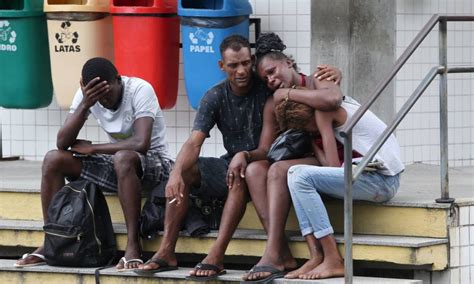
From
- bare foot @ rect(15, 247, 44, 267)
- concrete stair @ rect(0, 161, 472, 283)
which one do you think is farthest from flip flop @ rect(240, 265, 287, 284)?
bare foot @ rect(15, 247, 44, 267)

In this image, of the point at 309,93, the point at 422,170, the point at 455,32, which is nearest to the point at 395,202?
the point at 309,93

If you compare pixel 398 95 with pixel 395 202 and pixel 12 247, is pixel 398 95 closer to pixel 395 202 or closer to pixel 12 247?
pixel 395 202

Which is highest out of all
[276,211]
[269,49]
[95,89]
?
[269,49]

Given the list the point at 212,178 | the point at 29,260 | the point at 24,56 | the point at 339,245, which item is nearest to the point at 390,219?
the point at 339,245

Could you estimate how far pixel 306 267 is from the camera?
8234mm

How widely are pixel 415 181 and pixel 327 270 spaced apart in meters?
1.77

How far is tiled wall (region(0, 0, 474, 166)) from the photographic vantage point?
10578mm

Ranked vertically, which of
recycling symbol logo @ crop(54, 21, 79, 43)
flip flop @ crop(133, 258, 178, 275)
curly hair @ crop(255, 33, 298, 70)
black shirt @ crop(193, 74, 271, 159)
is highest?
recycling symbol logo @ crop(54, 21, 79, 43)

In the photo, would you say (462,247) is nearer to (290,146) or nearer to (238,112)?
(290,146)

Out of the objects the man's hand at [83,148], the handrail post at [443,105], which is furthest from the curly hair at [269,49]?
the man's hand at [83,148]

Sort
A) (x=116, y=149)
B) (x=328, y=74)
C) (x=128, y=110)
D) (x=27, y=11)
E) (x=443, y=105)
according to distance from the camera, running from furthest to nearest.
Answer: (x=27, y=11), (x=128, y=110), (x=116, y=149), (x=328, y=74), (x=443, y=105)

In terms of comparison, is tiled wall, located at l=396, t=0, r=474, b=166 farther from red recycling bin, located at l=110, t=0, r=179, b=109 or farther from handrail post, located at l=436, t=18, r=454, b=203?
handrail post, located at l=436, t=18, r=454, b=203

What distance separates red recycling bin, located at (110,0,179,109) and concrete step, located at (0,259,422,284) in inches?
80.4

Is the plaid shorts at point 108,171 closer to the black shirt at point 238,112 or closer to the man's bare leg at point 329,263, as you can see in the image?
the black shirt at point 238,112
